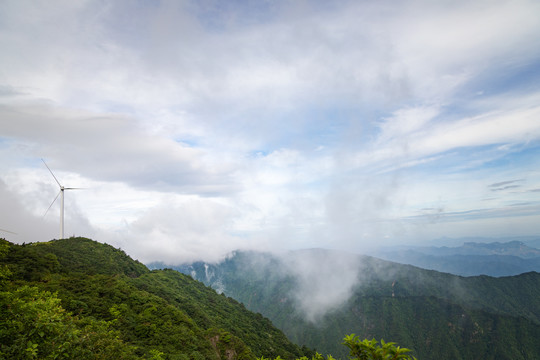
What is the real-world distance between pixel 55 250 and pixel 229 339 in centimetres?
5225

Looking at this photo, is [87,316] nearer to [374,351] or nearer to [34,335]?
[34,335]

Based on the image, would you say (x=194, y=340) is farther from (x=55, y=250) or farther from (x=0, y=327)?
(x=55, y=250)

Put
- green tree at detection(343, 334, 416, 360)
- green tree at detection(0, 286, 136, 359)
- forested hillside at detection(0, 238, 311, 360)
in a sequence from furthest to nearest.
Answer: forested hillside at detection(0, 238, 311, 360) → green tree at detection(0, 286, 136, 359) → green tree at detection(343, 334, 416, 360)

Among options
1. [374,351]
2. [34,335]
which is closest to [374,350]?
[374,351]

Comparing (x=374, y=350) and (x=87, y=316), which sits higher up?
(x=374, y=350)

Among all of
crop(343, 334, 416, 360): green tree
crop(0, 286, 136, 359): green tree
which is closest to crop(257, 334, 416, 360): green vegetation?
crop(343, 334, 416, 360): green tree

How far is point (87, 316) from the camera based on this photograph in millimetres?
38188

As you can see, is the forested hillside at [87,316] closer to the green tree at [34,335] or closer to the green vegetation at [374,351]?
the green tree at [34,335]

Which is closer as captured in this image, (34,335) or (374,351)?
(374,351)

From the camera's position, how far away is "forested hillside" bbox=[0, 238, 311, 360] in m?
17.2

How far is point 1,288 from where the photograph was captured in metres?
28.4

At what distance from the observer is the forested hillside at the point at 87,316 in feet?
56.6

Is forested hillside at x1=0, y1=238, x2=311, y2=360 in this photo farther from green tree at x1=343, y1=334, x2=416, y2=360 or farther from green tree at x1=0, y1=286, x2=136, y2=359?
green tree at x1=343, y1=334, x2=416, y2=360

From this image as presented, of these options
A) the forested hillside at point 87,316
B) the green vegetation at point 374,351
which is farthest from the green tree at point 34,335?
the green vegetation at point 374,351
